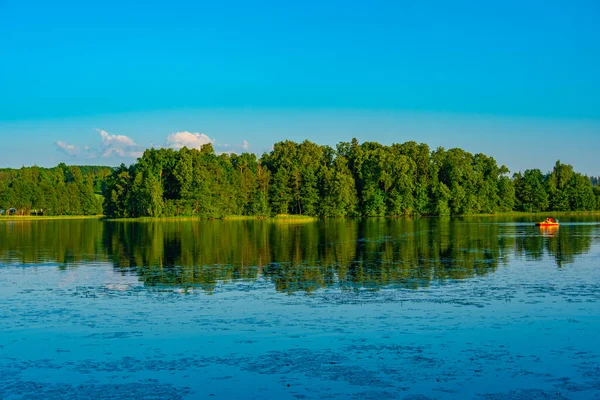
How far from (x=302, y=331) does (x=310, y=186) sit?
424 ft

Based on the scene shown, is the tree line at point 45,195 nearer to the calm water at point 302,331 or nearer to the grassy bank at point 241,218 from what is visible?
the grassy bank at point 241,218

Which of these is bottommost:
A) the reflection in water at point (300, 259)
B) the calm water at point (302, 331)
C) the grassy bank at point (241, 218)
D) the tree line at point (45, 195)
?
the calm water at point (302, 331)

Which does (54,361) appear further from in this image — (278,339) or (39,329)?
(278,339)

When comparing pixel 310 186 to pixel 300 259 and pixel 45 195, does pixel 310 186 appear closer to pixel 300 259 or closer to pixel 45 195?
pixel 45 195

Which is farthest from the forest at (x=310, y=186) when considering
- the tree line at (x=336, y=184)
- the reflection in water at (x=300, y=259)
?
the reflection in water at (x=300, y=259)

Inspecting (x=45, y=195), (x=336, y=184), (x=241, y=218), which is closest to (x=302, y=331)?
(x=241, y=218)

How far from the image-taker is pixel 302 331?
1850 cm

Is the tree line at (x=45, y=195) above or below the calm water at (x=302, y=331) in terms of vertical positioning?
above

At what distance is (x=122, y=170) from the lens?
14588cm

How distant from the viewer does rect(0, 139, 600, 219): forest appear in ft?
447

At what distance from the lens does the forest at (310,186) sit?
13638 centimetres

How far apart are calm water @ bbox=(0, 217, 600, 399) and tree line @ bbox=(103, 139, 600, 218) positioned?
100617mm

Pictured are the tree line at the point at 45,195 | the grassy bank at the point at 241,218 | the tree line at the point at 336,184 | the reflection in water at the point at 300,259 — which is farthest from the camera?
the tree line at the point at 45,195

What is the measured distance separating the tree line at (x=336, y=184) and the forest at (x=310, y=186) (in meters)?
0.26
